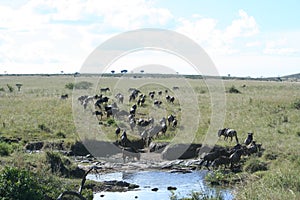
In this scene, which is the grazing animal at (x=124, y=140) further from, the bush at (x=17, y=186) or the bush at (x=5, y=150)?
the bush at (x=17, y=186)

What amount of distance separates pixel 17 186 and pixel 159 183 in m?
8.75

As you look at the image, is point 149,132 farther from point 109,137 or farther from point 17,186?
point 17,186

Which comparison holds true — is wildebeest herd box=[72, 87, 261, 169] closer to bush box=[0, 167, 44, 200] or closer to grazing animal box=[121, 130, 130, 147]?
grazing animal box=[121, 130, 130, 147]

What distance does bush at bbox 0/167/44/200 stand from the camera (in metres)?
10.4

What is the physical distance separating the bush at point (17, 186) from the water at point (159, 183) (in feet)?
17.4

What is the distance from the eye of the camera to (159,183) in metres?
18.7

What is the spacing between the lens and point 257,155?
21.2m

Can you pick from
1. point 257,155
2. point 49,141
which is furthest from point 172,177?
point 49,141

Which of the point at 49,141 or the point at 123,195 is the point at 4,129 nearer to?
the point at 49,141

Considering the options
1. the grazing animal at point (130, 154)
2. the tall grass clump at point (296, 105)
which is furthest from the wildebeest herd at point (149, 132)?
the tall grass clump at point (296, 105)

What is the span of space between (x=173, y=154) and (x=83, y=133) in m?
5.11

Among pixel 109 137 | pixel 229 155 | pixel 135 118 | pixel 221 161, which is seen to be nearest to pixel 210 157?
pixel 221 161

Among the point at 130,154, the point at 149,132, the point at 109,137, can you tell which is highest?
the point at 149,132

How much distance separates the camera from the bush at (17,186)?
10422mm
